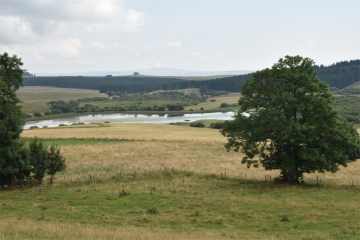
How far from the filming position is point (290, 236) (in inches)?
703

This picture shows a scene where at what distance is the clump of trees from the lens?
1235 inches

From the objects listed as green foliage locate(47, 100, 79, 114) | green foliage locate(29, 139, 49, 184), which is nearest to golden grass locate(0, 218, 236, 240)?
green foliage locate(29, 139, 49, 184)

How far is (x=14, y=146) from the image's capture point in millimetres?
32156

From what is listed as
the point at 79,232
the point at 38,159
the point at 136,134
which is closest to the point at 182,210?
the point at 79,232

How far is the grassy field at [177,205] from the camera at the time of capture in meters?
18.4

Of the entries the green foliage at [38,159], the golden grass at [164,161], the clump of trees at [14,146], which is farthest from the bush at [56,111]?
the green foliage at [38,159]

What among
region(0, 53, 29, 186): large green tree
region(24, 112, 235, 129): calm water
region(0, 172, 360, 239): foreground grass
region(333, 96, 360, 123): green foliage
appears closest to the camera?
region(0, 172, 360, 239): foreground grass

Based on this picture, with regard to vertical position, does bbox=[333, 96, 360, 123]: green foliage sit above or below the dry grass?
above

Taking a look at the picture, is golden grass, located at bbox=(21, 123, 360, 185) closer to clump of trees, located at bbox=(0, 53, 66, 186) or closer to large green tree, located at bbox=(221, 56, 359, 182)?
clump of trees, located at bbox=(0, 53, 66, 186)

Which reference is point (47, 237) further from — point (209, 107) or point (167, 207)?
point (209, 107)

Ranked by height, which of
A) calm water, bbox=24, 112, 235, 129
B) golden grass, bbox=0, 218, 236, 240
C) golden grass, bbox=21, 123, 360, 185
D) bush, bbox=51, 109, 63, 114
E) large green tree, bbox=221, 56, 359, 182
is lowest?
calm water, bbox=24, 112, 235, 129

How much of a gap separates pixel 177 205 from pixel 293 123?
12590 mm

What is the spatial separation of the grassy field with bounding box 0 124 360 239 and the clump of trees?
5.98 feet

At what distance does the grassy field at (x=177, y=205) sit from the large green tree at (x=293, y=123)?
2.35m
